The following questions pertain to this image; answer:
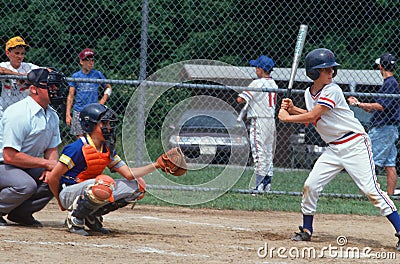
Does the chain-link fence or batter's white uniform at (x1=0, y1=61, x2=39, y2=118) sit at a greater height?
the chain-link fence

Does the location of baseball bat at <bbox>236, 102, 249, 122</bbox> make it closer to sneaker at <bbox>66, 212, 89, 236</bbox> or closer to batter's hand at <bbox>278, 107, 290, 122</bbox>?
batter's hand at <bbox>278, 107, 290, 122</bbox>

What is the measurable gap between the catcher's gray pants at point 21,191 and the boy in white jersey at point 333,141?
6.69 feet

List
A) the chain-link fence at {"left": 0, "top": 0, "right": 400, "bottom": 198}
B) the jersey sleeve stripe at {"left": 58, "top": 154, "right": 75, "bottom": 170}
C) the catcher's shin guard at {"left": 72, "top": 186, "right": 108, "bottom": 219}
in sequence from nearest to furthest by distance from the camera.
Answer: the catcher's shin guard at {"left": 72, "top": 186, "right": 108, "bottom": 219}
the jersey sleeve stripe at {"left": 58, "top": 154, "right": 75, "bottom": 170}
the chain-link fence at {"left": 0, "top": 0, "right": 400, "bottom": 198}

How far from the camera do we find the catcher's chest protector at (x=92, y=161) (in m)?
5.75

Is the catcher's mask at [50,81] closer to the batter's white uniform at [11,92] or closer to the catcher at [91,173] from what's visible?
the catcher at [91,173]

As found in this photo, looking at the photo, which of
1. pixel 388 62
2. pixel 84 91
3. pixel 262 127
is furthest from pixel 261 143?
pixel 84 91

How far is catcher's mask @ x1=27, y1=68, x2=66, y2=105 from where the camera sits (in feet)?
19.7

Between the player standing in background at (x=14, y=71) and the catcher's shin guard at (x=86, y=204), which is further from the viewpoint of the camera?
the player standing in background at (x=14, y=71)

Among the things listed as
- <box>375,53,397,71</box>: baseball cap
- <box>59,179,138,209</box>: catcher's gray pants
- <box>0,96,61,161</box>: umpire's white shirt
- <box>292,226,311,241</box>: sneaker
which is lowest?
<box>292,226,311,241</box>: sneaker

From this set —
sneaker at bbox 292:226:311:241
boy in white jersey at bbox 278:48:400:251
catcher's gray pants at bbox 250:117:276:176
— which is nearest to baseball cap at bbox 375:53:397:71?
catcher's gray pants at bbox 250:117:276:176

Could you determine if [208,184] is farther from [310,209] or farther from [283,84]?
[283,84]

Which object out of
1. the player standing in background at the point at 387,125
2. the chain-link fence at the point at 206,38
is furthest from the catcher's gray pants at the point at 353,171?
the chain-link fence at the point at 206,38

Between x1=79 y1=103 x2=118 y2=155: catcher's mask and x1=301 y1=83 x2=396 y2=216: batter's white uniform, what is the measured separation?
1.60 m

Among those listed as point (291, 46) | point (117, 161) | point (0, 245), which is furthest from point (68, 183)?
point (291, 46)
